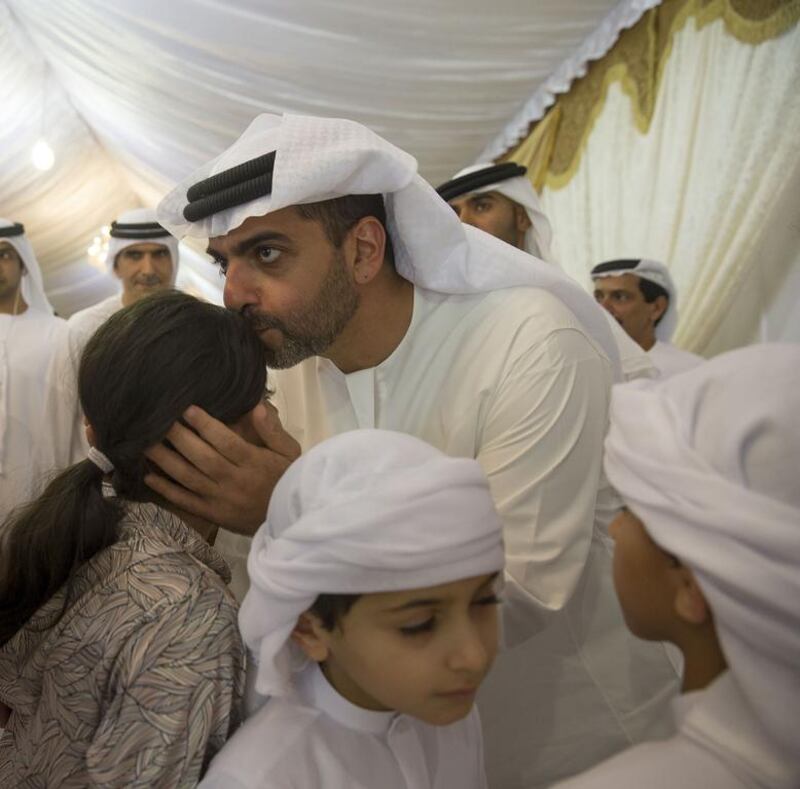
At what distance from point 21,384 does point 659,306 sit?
2.84 metres

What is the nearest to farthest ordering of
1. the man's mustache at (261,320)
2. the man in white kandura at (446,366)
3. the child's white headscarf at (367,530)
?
1. the child's white headscarf at (367,530)
2. the man in white kandura at (446,366)
3. the man's mustache at (261,320)

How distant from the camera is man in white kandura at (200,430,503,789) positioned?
3.34 ft

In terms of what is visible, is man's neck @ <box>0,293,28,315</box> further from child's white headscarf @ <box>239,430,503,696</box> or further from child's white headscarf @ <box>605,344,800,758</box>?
child's white headscarf @ <box>605,344,800,758</box>

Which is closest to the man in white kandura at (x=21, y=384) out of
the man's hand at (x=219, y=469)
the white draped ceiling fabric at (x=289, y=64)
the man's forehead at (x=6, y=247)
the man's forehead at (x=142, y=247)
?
the man's forehead at (x=6, y=247)

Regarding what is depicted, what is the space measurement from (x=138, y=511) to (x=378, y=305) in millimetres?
679

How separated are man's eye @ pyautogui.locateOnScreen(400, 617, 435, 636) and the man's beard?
2.39 ft

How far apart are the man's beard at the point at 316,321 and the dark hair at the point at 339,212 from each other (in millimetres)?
44

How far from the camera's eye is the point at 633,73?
4.33 metres

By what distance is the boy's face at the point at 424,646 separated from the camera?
104 cm

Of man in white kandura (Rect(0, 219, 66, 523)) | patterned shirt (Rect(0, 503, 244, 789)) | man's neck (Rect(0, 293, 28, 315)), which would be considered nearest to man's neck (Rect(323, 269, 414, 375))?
patterned shirt (Rect(0, 503, 244, 789))

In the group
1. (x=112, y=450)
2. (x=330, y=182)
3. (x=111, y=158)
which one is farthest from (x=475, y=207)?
(x=111, y=158)

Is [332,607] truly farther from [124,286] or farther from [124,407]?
[124,286]

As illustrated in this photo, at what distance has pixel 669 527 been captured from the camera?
0.87m

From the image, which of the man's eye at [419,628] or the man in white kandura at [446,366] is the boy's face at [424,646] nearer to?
the man's eye at [419,628]
